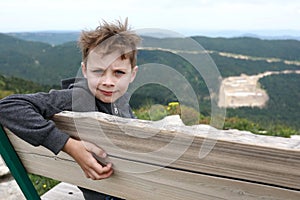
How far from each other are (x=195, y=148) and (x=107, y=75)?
535 millimetres

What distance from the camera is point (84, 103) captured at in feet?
3.40

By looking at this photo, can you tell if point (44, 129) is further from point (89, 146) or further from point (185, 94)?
point (185, 94)

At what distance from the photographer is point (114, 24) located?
4.75 feet

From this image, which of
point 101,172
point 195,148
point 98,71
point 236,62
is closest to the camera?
Answer: point 195,148

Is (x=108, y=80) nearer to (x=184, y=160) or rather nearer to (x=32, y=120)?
(x=32, y=120)

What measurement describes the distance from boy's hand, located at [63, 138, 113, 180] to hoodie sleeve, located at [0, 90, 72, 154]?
0.08 feet

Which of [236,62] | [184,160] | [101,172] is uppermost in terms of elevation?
[184,160]

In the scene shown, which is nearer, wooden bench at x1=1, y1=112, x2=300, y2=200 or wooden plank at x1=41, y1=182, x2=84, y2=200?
wooden bench at x1=1, y1=112, x2=300, y2=200

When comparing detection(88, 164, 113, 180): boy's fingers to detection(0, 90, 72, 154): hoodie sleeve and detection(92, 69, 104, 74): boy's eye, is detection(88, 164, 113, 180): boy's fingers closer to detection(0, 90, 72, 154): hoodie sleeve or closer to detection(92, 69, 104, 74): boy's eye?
detection(0, 90, 72, 154): hoodie sleeve

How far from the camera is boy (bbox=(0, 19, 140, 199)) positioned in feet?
3.05

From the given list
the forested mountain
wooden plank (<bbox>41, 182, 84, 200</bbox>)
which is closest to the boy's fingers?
wooden plank (<bbox>41, 182, 84, 200</bbox>)

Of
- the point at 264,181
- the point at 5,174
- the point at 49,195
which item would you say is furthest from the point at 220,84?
the point at 5,174

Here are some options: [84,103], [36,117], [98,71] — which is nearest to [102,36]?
[98,71]

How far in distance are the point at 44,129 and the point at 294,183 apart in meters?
0.59
